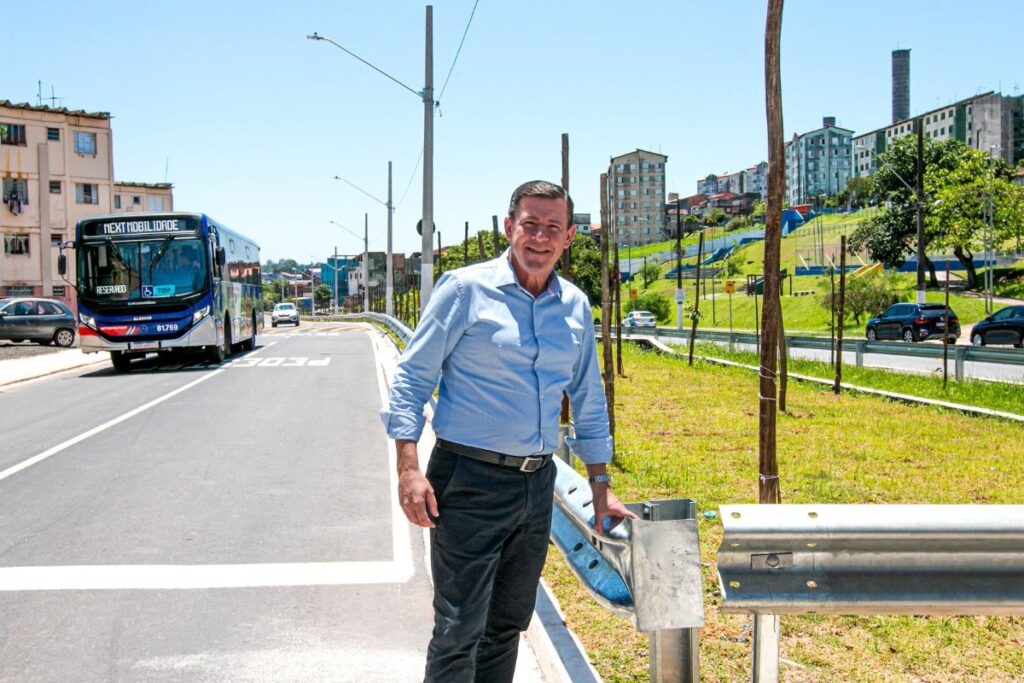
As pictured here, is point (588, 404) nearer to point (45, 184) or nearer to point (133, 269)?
point (133, 269)

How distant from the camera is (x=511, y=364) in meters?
3.20

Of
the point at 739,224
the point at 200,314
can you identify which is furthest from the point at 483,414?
the point at 739,224

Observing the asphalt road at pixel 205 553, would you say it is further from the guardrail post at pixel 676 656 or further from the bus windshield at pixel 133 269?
the bus windshield at pixel 133 269

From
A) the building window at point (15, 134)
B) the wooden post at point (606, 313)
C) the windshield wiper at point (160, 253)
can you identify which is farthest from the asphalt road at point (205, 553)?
the building window at point (15, 134)

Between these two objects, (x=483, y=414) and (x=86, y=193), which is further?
(x=86, y=193)

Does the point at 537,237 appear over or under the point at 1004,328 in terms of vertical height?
over

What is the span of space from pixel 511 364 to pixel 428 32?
2011cm

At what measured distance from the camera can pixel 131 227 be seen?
22.4 m

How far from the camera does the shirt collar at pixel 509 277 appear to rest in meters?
3.22

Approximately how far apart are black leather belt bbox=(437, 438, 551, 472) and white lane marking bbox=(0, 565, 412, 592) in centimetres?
307

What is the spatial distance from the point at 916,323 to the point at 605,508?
35415mm

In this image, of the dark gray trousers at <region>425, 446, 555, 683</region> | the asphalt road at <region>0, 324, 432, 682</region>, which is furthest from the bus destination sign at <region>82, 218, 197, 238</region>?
the dark gray trousers at <region>425, 446, 555, 683</region>

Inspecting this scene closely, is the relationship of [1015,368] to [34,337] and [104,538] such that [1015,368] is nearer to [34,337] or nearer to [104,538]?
[104,538]

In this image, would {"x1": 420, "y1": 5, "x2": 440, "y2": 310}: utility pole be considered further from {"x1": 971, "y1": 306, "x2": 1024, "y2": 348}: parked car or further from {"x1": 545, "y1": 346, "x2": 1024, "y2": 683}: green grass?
{"x1": 971, "y1": 306, "x2": 1024, "y2": 348}: parked car
